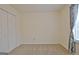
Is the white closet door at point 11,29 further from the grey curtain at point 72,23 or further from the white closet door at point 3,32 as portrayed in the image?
the grey curtain at point 72,23

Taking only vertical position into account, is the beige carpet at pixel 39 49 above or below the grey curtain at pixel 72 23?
below

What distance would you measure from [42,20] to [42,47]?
0.84 ft

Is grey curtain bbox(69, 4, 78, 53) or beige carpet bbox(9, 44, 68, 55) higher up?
grey curtain bbox(69, 4, 78, 53)

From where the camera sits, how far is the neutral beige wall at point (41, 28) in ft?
3.72

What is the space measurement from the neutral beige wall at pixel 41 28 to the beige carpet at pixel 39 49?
0.12 feet

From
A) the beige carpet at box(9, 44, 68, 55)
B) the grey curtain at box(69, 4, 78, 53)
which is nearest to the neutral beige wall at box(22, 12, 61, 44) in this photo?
the beige carpet at box(9, 44, 68, 55)

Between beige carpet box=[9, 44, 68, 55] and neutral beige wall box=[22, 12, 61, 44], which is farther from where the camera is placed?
neutral beige wall box=[22, 12, 61, 44]

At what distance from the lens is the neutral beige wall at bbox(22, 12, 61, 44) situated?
1.13 metres

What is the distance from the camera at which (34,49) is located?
3.51ft

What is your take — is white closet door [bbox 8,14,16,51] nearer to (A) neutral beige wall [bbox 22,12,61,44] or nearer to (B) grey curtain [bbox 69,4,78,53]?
(A) neutral beige wall [bbox 22,12,61,44]

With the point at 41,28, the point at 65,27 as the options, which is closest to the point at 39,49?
the point at 41,28

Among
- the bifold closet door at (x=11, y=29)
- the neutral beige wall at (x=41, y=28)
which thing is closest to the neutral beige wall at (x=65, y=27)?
the neutral beige wall at (x=41, y=28)

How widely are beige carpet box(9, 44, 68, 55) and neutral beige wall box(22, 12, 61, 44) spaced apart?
4 centimetres

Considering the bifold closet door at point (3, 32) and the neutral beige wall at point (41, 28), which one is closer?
the bifold closet door at point (3, 32)
